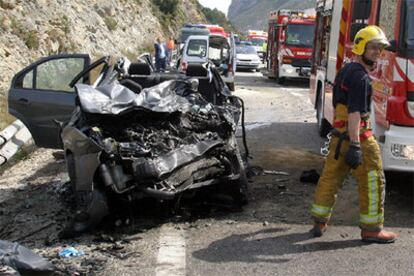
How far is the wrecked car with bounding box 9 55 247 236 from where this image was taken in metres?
5.28

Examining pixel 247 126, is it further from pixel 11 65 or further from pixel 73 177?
pixel 11 65

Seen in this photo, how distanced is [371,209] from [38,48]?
623 inches

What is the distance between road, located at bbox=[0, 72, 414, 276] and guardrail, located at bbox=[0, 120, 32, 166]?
0.27m

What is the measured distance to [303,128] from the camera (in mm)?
12148

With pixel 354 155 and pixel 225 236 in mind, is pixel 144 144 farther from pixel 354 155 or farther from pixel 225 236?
pixel 354 155

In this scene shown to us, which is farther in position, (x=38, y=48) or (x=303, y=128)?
(x=38, y=48)

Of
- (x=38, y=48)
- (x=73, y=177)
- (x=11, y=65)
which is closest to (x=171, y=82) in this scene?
(x=73, y=177)

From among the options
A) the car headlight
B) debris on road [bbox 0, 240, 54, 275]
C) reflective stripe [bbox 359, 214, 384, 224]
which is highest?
the car headlight

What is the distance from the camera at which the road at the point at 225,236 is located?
4.64 meters

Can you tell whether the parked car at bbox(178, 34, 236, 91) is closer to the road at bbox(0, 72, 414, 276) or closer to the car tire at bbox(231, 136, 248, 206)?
the road at bbox(0, 72, 414, 276)

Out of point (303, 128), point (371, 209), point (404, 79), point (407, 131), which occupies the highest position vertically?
point (404, 79)

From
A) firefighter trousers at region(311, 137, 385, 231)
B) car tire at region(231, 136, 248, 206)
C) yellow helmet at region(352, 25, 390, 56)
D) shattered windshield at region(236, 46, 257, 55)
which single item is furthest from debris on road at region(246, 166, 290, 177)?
shattered windshield at region(236, 46, 257, 55)

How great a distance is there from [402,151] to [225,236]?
1963 millimetres

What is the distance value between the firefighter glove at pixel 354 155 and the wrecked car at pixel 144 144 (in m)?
1.36
